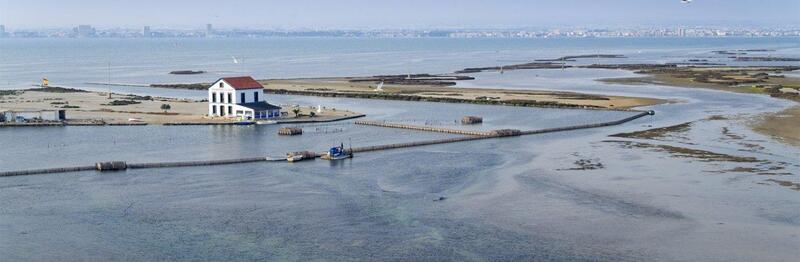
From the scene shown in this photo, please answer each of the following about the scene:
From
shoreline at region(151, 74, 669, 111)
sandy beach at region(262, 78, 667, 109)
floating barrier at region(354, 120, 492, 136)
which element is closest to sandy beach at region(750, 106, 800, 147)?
shoreline at region(151, 74, 669, 111)

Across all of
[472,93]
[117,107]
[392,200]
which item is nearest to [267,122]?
[117,107]

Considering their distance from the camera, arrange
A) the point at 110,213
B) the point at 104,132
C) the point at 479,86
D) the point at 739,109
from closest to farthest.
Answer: the point at 110,213 < the point at 104,132 < the point at 739,109 < the point at 479,86

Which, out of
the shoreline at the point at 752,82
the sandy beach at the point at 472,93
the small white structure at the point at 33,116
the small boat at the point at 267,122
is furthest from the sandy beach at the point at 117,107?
the shoreline at the point at 752,82

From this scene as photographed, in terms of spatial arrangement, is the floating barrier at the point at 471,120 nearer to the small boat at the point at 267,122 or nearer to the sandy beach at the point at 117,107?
the sandy beach at the point at 117,107

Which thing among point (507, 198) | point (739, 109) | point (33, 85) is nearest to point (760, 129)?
point (739, 109)

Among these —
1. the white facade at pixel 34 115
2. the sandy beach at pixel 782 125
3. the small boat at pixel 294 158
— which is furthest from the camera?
the white facade at pixel 34 115

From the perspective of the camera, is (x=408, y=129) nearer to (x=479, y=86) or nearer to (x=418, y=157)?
(x=418, y=157)

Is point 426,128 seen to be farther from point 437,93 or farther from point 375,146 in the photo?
point 437,93

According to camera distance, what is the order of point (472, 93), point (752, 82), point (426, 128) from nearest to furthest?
point (426, 128) → point (472, 93) → point (752, 82)
